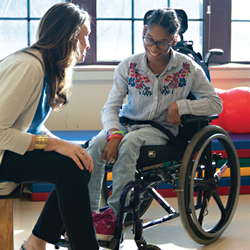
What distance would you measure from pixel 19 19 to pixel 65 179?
225 centimetres

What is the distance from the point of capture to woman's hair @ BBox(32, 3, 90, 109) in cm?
120

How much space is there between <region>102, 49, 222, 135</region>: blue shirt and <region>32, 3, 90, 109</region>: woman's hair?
0.39 metres

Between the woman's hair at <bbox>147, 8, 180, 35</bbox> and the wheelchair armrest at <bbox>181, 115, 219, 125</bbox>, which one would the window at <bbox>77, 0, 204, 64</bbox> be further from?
the wheelchair armrest at <bbox>181, 115, 219, 125</bbox>

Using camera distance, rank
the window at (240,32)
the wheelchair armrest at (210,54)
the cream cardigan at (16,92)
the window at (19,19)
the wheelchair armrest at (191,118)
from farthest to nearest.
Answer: the window at (240,32)
the window at (19,19)
the wheelchair armrest at (210,54)
the wheelchair armrest at (191,118)
the cream cardigan at (16,92)

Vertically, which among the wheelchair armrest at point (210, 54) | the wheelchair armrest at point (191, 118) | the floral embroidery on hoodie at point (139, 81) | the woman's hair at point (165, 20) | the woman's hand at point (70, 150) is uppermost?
the woman's hair at point (165, 20)

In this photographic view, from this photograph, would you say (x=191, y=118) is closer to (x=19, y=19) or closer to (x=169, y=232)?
(x=169, y=232)

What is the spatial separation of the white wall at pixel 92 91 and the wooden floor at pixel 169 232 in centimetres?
96

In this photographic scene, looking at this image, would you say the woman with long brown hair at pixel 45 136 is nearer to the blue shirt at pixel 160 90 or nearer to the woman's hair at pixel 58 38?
the woman's hair at pixel 58 38

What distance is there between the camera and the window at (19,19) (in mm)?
2943

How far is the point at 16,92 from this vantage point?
1088 millimetres

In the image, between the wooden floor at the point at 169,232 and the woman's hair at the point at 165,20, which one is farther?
the wooden floor at the point at 169,232

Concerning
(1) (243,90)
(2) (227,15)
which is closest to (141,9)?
(2) (227,15)

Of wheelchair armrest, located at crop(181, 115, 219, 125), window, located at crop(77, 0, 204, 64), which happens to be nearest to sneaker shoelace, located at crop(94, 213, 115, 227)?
wheelchair armrest, located at crop(181, 115, 219, 125)

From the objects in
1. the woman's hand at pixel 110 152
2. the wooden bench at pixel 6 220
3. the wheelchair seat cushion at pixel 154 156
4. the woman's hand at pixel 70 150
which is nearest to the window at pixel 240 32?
the wheelchair seat cushion at pixel 154 156
